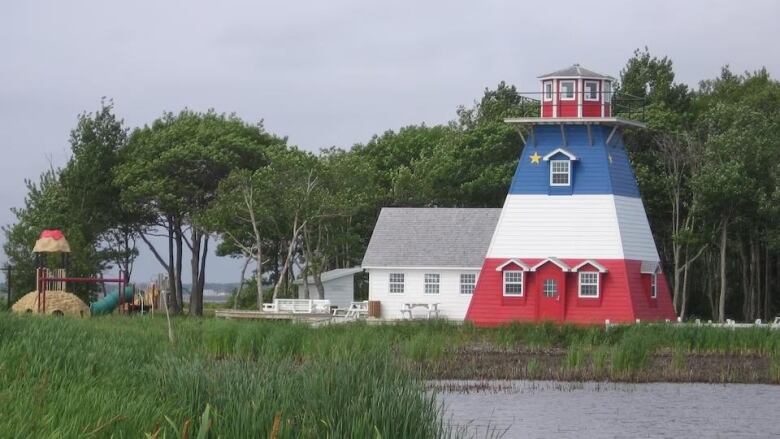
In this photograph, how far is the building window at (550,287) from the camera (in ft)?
161

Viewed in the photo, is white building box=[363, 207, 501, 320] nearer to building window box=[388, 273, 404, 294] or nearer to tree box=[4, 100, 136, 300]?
building window box=[388, 273, 404, 294]

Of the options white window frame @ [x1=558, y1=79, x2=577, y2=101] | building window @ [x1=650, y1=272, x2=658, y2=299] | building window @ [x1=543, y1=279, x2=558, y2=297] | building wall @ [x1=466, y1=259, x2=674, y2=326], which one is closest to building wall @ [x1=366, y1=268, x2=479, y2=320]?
building wall @ [x1=466, y1=259, x2=674, y2=326]

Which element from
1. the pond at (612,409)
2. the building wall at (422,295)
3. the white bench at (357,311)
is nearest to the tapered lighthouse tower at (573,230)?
the building wall at (422,295)

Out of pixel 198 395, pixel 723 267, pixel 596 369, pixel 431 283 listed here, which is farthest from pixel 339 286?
pixel 198 395

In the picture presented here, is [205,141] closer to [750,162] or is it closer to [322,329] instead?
[750,162]

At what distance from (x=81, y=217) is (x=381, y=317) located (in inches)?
660

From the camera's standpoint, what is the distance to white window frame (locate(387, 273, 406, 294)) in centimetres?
5481

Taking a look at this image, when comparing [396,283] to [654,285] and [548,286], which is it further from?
[654,285]

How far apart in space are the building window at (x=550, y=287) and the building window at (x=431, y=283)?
252 inches

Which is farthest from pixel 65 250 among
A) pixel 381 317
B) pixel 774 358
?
pixel 774 358

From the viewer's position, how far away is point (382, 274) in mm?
55125

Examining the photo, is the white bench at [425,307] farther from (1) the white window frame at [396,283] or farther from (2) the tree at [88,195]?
(2) the tree at [88,195]

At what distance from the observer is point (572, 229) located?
49062 mm

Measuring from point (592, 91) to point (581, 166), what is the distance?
9.17 feet
